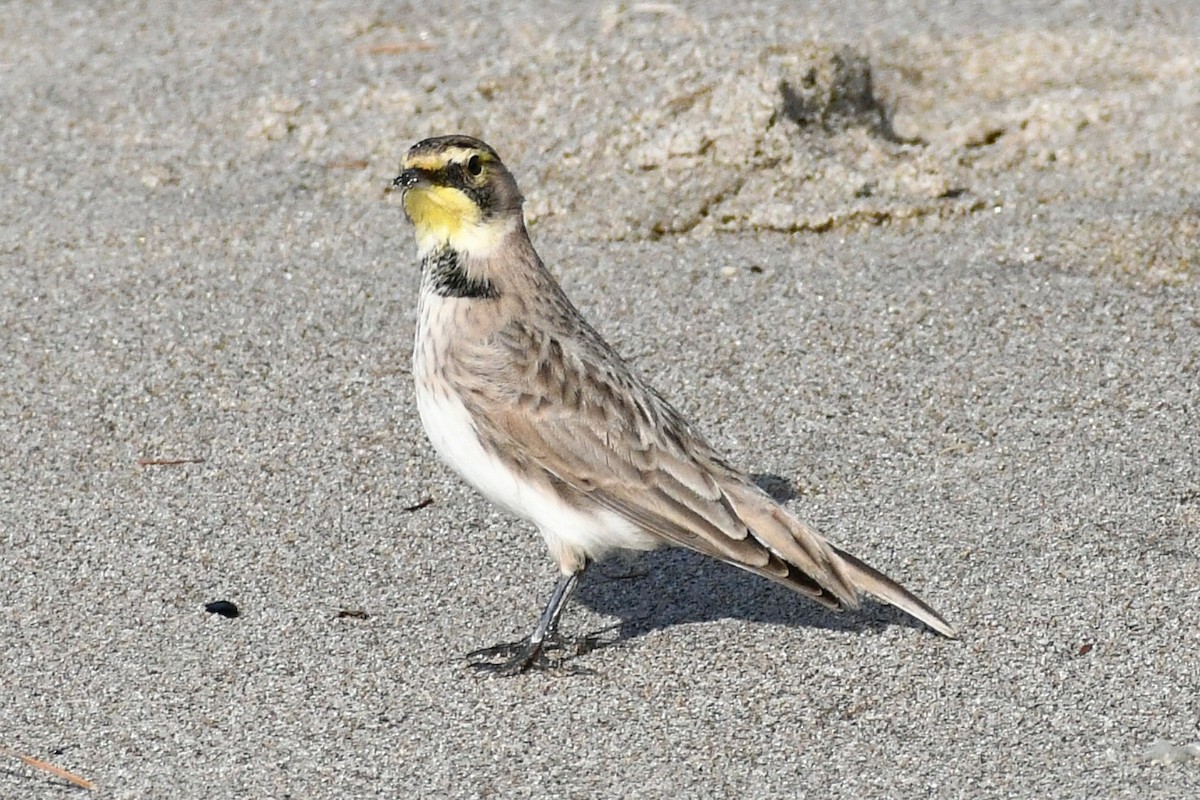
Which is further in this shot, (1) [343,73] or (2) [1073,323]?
(1) [343,73]

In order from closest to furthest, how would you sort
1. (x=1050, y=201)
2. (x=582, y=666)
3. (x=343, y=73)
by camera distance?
(x=582, y=666) < (x=1050, y=201) < (x=343, y=73)

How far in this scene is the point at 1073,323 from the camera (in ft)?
21.1

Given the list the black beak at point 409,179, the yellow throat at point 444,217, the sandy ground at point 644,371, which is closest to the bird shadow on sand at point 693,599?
the sandy ground at point 644,371

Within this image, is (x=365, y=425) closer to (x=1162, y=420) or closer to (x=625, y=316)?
(x=625, y=316)

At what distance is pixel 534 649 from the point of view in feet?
15.8

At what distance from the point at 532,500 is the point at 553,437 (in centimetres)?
18

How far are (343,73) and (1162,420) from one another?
173 inches

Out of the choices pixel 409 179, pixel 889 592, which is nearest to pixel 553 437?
pixel 409 179

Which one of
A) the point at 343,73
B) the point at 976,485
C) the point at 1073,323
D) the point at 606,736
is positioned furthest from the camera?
the point at 343,73

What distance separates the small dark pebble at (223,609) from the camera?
499 cm

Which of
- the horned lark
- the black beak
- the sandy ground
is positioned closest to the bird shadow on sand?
the sandy ground

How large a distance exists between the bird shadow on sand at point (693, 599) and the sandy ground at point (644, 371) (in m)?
0.02

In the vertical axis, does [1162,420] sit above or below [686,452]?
below

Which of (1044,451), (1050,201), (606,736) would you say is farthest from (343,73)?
(606,736)
